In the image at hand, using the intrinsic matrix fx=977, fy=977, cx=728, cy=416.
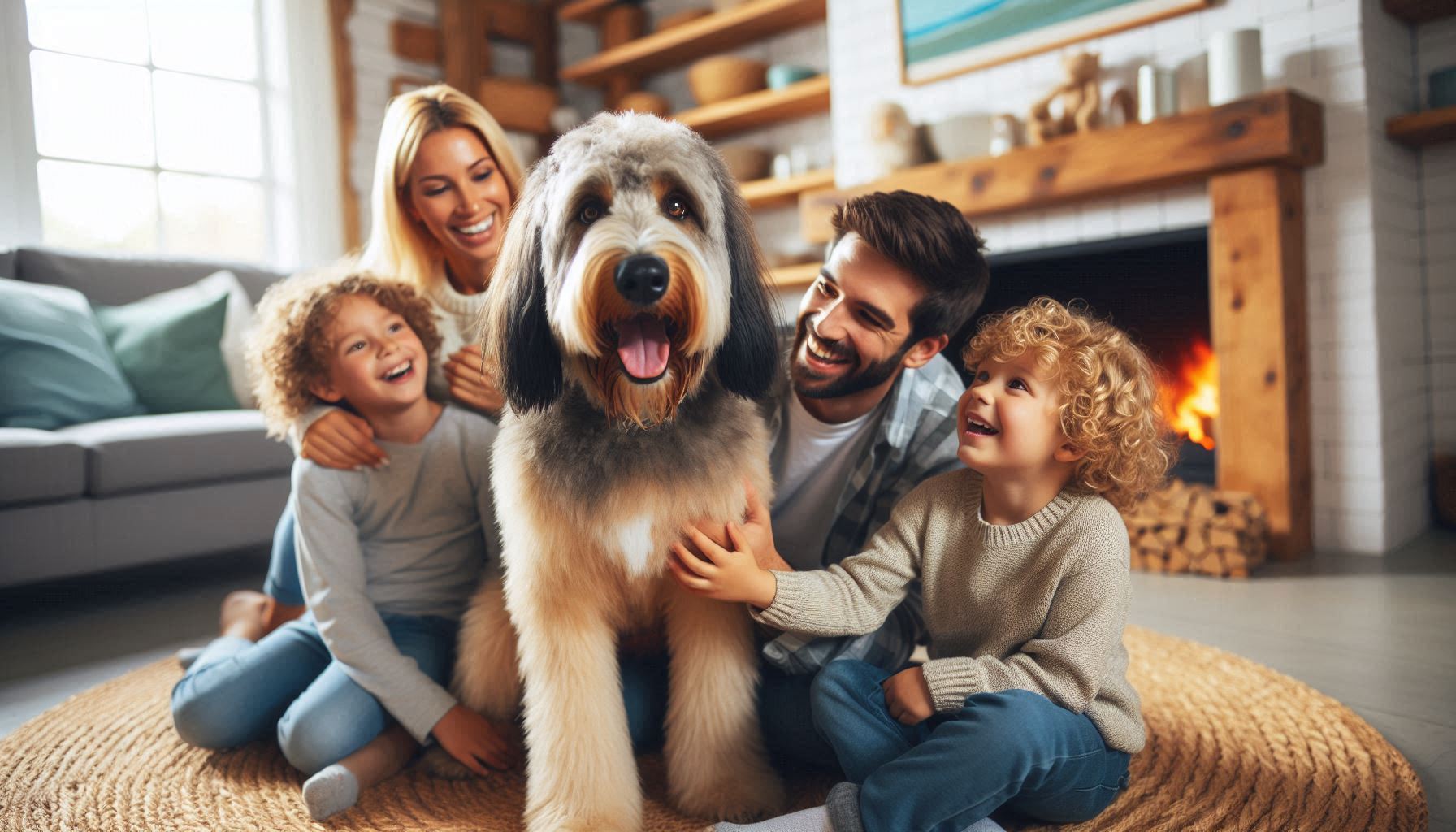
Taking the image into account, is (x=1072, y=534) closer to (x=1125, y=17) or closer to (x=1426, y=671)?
(x=1426, y=671)

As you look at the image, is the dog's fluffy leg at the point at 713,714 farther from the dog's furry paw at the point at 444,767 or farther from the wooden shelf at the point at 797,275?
the wooden shelf at the point at 797,275

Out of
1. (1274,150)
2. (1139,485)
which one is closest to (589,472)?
(1139,485)

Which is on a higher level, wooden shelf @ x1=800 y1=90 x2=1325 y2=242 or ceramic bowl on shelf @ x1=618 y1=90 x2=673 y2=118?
ceramic bowl on shelf @ x1=618 y1=90 x2=673 y2=118

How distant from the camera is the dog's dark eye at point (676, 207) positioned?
4.06 ft

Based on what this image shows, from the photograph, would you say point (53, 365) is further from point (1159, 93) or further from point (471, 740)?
point (1159, 93)

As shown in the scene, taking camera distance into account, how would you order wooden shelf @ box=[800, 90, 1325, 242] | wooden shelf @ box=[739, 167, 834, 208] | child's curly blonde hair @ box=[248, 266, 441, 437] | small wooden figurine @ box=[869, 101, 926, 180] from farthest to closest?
wooden shelf @ box=[739, 167, 834, 208] < small wooden figurine @ box=[869, 101, 926, 180] < wooden shelf @ box=[800, 90, 1325, 242] < child's curly blonde hair @ box=[248, 266, 441, 437]

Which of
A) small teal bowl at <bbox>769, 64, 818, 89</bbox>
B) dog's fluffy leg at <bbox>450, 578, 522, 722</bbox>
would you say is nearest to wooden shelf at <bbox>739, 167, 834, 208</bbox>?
small teal bowl at <bbox>769, 64, 818, 89</bbox>

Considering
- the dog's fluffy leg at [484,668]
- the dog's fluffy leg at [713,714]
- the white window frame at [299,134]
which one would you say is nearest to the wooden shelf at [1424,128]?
the dog's fluffy leg at [713,714]

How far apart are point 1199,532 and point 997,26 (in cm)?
202

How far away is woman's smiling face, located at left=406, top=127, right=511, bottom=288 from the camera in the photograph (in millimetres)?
1979

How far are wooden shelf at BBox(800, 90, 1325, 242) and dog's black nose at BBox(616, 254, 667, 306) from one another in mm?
2180

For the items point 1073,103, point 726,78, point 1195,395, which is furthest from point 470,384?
point 726,78

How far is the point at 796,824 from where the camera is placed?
51.5 inches

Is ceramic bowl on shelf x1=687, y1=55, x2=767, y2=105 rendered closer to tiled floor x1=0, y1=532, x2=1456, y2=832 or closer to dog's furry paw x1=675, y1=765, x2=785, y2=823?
tiled floor x1=0, y1=532, x2=1456, y2=832
